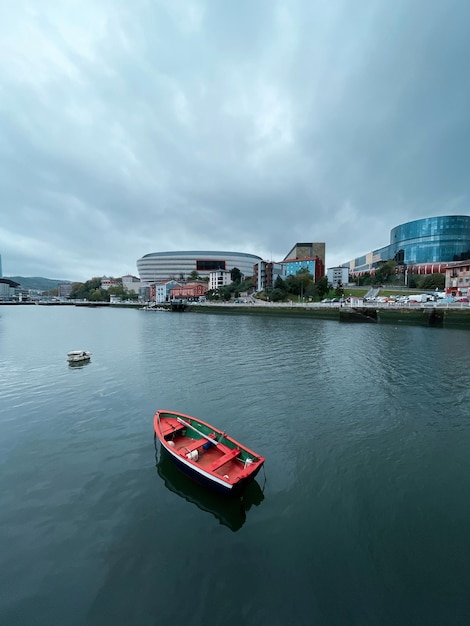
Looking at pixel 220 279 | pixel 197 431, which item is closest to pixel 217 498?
pixel 197 431

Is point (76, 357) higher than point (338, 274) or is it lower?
lower

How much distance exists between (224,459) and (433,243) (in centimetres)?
15454

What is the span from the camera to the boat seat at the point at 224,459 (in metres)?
7.57

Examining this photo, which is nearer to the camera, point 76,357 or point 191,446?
point 191,446

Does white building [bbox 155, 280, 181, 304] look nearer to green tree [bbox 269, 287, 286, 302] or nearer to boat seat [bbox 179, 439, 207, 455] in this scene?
green tree [bbox 269, 287, 286, 302]

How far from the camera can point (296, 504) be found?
24.6 ft

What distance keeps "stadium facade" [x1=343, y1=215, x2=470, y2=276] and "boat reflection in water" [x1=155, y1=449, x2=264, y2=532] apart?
136830 millimetres

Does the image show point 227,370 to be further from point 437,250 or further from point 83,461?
point 437,250

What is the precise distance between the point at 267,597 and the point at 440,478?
692 centimetres

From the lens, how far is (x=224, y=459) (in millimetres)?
7863

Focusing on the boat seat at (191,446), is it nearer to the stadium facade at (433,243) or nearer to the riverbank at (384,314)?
the riverbank at (384,314)

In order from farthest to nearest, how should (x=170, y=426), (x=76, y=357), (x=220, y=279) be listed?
(x=220, y=279) < (x=76, y=357) < (x=170, y=426)

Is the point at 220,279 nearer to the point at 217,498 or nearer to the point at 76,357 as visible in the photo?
the point at 76,357

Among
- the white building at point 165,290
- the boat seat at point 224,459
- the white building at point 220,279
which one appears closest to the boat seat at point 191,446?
the boat seat at point 224,459
